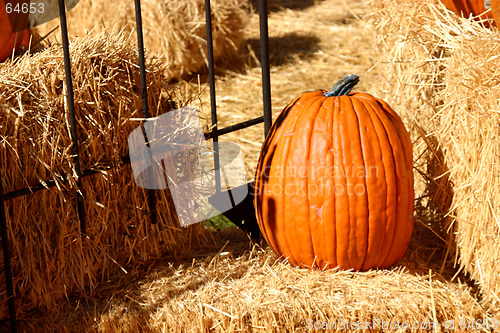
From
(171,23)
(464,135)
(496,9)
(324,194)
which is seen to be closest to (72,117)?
(324,194)

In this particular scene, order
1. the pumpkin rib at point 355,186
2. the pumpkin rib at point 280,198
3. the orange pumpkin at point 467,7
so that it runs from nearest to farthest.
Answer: the pumpkin rib at point 355,186
the pumpkin rib at point 280,198
the orange pumpkin at point 467,7

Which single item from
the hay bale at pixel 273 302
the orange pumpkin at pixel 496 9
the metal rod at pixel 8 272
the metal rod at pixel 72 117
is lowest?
the hay bale at pixel 273 302

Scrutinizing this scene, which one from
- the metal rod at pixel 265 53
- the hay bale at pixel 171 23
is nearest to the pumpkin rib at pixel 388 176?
the metal rod at pixel 265 53

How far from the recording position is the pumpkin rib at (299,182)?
2.24 m

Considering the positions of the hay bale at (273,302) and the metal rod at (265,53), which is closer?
the hay bale at (273,302)

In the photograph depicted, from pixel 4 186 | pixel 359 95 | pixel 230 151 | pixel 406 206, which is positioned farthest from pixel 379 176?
pixel 230 151

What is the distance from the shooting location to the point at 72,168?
84.3 inches

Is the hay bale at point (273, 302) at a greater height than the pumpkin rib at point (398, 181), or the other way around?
the pumpkin rib at point (398, 181)

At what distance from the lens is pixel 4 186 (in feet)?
6.68

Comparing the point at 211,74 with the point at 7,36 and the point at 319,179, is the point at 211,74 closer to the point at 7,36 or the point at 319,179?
the point at 319,179

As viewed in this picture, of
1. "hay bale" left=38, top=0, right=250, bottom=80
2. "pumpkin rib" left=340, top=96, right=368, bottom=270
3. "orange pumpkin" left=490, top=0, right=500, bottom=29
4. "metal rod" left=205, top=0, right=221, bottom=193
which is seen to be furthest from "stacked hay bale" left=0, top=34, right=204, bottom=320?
"hay bale" left=38, top=0, right=250, bottom=80

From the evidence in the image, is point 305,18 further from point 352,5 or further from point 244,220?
point 244,220

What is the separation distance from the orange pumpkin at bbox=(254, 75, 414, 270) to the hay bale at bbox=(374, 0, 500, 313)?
24 centimetres

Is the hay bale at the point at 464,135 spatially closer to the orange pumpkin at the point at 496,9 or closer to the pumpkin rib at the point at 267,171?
the orange pumpkin at the point at 496,9
